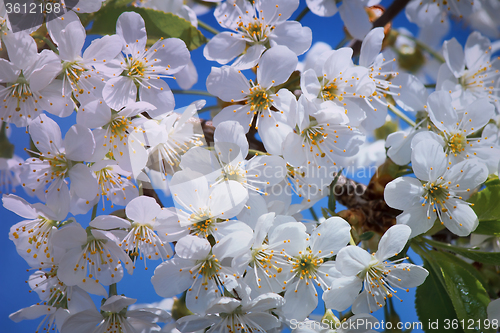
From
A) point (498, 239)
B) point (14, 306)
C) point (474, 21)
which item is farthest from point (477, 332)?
point (14, 306)

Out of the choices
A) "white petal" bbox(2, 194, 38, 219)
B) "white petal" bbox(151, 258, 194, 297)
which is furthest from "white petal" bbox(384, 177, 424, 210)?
"white petal" bbox(2, 194, 38, 219)

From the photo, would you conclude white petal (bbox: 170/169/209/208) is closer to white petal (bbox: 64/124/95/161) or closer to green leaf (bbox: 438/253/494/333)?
white petal (bbox: 64/124/95/161)

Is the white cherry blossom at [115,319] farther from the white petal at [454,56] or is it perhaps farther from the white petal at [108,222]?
the white petal at [454,56]

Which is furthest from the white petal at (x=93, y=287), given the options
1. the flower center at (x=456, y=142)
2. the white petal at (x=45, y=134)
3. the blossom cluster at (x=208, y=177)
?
the flower center at (x=456, y=142)

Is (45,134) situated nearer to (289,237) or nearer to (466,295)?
(289,237)

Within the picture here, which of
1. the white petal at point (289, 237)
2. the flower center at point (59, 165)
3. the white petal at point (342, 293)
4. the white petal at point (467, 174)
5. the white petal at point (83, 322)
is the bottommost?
the white petal at point (83, 322)

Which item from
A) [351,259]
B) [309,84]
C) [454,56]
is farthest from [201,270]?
[454,56]
